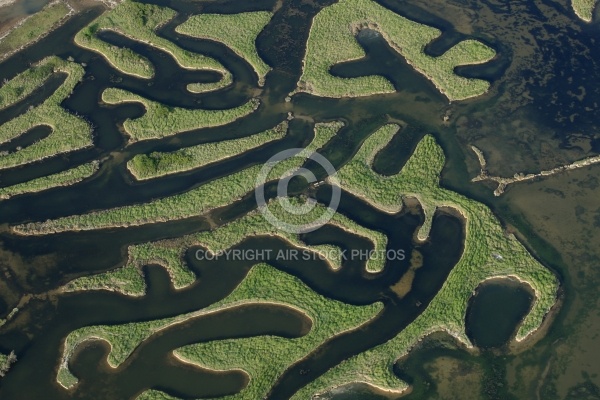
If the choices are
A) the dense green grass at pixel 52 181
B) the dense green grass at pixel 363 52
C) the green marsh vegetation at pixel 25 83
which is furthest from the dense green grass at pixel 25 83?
the dense green grass at pixel 363 52

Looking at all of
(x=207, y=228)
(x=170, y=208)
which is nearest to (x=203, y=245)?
(x=207, y=228)

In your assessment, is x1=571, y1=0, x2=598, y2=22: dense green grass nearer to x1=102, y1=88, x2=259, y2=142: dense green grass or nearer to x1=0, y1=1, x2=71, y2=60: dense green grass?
x1=102, y1=88, x2=259, y2=142: dense green grass

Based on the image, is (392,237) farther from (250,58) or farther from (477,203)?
(250,58)

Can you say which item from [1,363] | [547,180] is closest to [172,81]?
[1,363]

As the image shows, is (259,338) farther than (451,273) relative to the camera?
No

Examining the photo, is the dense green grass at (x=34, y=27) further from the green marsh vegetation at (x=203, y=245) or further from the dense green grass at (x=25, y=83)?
the green marsh vegetation at (x=203, y=245)

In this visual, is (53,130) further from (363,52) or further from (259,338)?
(363,52)
